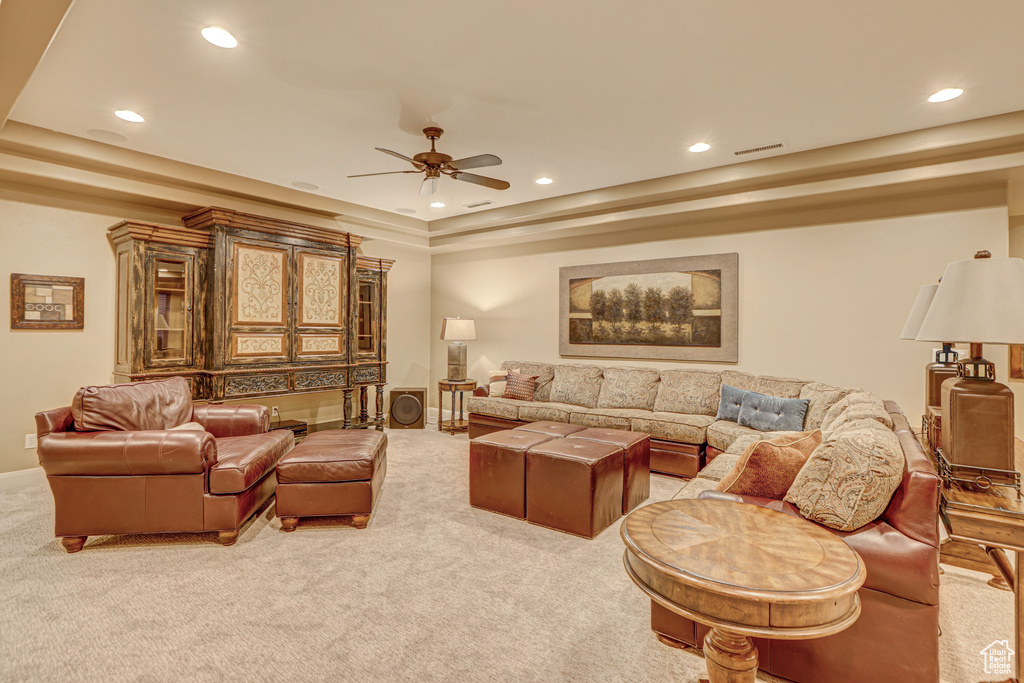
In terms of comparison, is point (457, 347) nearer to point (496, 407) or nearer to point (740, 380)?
point (496, 407)

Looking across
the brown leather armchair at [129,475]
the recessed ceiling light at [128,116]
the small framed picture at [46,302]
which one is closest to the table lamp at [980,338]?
the brown leather armchair at [129,475]

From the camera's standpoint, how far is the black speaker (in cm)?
610

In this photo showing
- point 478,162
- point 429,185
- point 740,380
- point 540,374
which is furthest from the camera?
point 540,374

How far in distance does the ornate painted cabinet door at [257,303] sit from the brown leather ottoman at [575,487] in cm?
310

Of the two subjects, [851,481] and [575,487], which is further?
[575,487]

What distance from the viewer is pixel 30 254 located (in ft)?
12.9

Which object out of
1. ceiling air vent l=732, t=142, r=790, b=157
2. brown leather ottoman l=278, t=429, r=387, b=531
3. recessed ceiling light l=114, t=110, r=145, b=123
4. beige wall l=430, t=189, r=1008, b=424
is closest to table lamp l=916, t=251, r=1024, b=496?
ceiling air vent l=732, t=142, r=790, b=157

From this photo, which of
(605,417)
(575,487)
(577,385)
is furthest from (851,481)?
(577,385)

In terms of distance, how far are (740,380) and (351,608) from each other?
3829 millimetres

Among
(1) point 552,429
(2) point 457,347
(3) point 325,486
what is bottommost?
(3) point 325,486

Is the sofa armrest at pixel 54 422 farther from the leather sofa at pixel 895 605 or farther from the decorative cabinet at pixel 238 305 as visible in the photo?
the leather sofa at pixel 895 605

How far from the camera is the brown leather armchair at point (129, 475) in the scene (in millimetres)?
2648

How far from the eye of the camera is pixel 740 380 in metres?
4.51

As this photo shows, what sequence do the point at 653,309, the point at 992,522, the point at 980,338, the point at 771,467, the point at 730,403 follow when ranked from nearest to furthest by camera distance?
1. the point at 992,522
2. the point at 980,338
3. the point at 771,467
4. the point at 730,403
5. the point at 653,309
